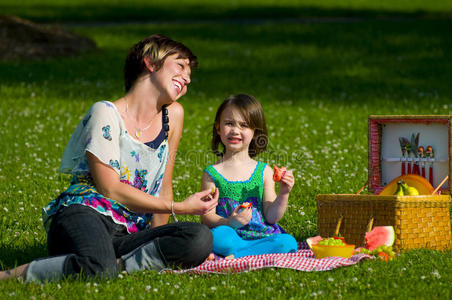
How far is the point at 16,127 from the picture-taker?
41.1 feet

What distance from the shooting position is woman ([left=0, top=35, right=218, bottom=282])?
506 centimetres

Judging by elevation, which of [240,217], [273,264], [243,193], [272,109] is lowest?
[273,264]

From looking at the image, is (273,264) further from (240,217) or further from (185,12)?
(185,12)

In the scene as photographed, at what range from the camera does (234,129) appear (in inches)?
246

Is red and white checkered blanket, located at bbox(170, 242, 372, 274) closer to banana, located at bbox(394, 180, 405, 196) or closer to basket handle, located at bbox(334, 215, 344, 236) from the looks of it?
basket handle, located at bbox(334, 215, 344, 236)

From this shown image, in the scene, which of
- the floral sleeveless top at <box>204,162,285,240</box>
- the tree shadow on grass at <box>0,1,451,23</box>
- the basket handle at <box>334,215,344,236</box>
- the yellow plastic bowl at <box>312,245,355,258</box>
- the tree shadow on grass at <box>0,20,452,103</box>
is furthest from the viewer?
the tree shadow on grass at <box>0,1,451,23</box>

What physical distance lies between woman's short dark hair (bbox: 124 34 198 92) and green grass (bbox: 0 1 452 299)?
1.74 metres

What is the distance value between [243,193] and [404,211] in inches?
57.4

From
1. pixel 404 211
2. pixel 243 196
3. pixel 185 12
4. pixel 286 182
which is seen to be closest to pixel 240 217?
pixel 243 196

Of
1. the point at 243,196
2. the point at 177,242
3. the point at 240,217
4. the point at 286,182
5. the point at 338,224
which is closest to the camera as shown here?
the point at 177,242

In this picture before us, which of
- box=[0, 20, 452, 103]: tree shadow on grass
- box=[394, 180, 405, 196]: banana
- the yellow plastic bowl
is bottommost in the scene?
the yellow plastic bowl

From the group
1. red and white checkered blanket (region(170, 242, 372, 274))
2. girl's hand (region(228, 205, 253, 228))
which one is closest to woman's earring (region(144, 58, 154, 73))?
girl's hand (region(228, 205, 253, 228))

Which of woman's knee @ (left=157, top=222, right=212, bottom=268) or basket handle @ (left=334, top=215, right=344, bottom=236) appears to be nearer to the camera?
woman's knee @ (left=157, top=222, right=212, bottom=268)

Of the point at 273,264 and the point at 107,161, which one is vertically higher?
the point at 107,161
